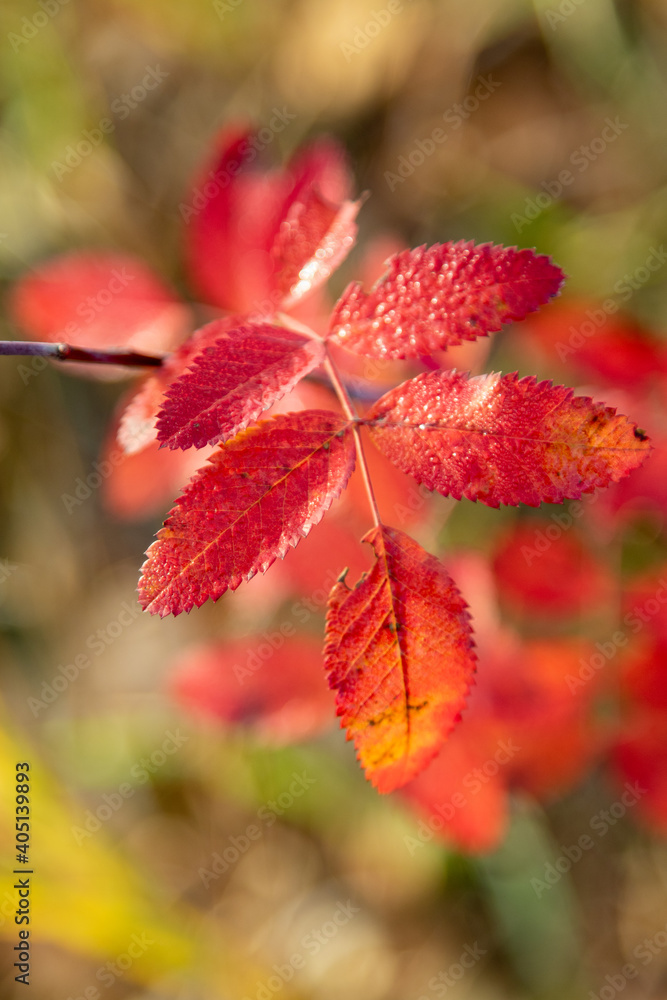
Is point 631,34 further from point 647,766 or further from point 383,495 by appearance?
point 647,766

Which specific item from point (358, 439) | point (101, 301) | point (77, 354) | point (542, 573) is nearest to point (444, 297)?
point (358, 439)

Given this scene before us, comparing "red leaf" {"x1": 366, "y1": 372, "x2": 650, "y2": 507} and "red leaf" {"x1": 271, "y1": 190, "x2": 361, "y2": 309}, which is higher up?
"red leaf" {"x1": 271, "y1": 190, "x2": 361, "y2": 309}

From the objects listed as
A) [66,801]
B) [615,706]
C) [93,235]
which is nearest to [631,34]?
[93,235]

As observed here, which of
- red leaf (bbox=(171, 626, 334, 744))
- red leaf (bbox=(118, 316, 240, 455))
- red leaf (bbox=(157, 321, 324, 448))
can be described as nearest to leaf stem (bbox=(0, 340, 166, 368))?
red leaf (bbox=(118, 316, 240, 455))

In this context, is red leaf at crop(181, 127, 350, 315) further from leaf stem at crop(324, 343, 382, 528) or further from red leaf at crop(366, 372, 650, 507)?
red leaf at crop(366, 372, 650, 507)

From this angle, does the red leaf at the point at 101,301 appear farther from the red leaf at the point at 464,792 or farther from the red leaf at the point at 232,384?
the red leaf at the point at 464,792

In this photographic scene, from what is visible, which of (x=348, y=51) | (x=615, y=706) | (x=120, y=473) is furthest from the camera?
(x=348, y=51)
